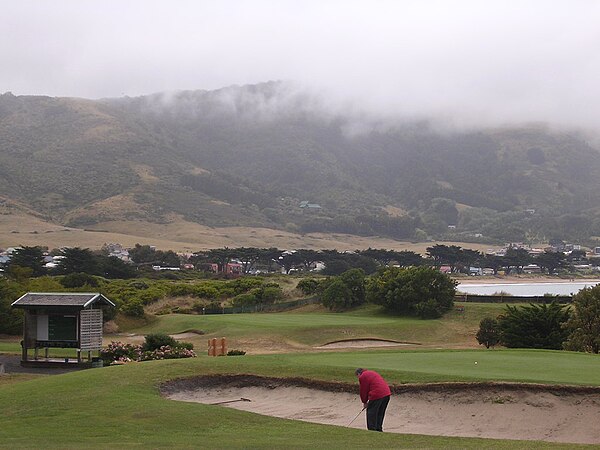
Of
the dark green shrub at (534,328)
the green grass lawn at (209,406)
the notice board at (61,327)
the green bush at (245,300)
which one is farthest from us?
the green bush at (245,300)

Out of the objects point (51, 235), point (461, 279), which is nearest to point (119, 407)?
point (461, 279)

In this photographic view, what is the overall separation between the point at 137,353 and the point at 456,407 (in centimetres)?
1593

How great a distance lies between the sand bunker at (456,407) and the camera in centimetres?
1633

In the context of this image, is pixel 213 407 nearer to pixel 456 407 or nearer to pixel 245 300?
pixel 456 407

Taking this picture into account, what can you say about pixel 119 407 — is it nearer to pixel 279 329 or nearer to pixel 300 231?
pixel 279 329

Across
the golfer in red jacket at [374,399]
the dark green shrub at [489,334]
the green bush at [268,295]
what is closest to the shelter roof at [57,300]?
the golfer in red jacket at [374,399]

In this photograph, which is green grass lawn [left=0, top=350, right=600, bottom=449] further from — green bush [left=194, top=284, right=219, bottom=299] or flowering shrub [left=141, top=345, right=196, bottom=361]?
green bush [left=194, top=284, right=219, bottom=299]

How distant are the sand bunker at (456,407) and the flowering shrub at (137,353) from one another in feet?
28.5

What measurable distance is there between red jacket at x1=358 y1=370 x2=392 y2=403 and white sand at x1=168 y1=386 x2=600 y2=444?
1379 mm

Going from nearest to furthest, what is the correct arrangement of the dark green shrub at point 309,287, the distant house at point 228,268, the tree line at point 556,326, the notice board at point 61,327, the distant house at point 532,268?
1. the notice board at point 61,327
2. the tree line at point 556,326
3. the dark green shrub at point 309,287
4. the distant house at point 228,268
5. the distant house at point 532,268

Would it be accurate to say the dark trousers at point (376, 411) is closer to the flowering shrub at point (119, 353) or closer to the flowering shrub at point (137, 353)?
the flowering shrub at point (137, 353)

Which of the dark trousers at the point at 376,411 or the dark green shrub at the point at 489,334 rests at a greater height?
the dark trousers at the point at 376,411

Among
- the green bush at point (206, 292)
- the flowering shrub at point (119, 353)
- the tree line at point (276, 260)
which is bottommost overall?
the flowering shrub at point (119, 353)

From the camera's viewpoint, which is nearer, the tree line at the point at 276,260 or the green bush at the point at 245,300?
A: the green bush at the point at 245,300
